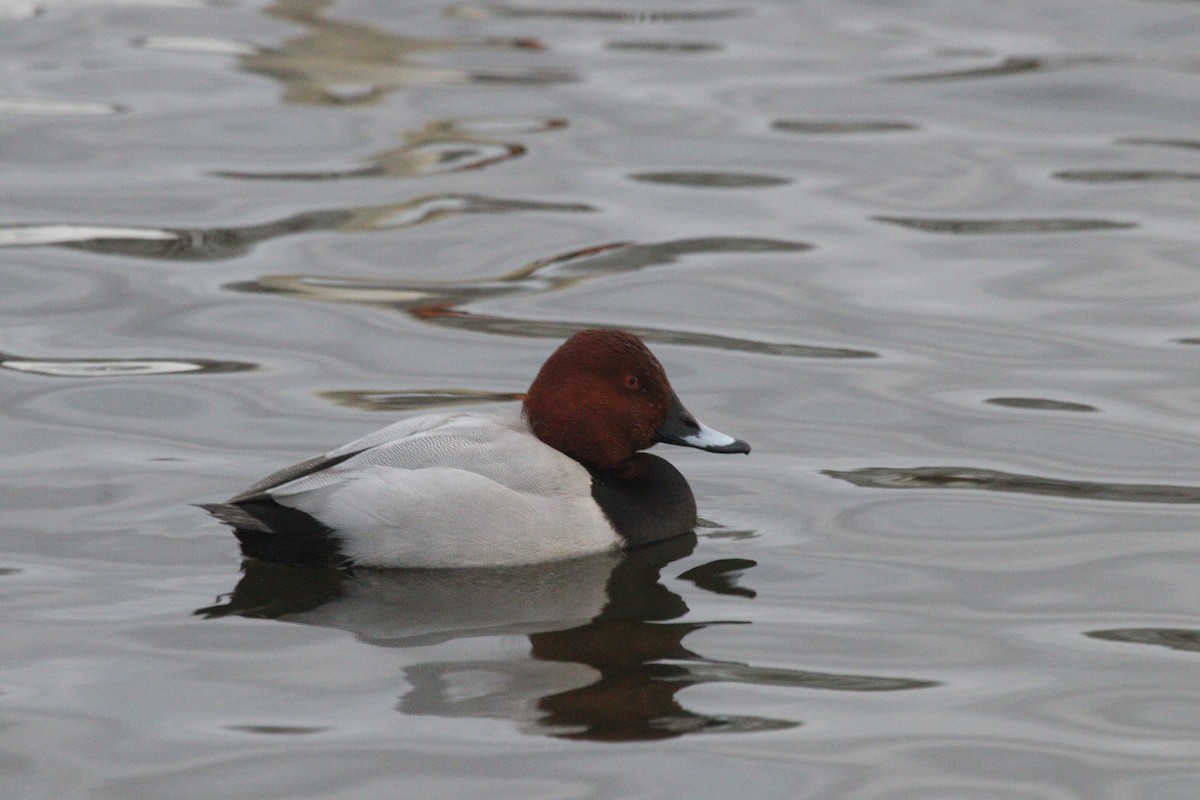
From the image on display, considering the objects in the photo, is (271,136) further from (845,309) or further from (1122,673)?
(1122,673)

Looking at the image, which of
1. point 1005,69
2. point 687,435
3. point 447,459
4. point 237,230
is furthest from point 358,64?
point 447,459

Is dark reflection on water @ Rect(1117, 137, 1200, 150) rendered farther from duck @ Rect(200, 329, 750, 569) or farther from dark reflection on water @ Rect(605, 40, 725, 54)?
duck @ Rect(200, 329, 750, 569)

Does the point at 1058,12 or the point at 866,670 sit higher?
the point at 1058,12

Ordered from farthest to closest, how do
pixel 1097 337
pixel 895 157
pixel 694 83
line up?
pixel 694 83, pixel 895 157, pixel 1097 337

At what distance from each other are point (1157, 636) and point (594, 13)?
35.2 ft

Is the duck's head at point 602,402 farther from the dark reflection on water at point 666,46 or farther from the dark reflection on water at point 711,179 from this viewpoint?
the dark reflection on water at point 666,46

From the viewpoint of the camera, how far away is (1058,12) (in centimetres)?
1448

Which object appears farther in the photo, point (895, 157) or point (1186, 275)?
point (895, 157)

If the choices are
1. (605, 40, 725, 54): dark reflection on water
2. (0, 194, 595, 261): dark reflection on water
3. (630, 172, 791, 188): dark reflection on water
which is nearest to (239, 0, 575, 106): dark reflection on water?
(605, 40, 725, 54): dark reflection on water

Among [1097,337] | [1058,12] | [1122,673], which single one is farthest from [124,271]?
[1058,12]

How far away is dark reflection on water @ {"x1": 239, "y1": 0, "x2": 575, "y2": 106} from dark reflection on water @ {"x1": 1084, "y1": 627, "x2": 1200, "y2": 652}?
8332 millimetres

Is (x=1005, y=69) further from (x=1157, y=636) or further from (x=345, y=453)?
(x=345, y=453)

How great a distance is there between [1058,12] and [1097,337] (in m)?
6.93

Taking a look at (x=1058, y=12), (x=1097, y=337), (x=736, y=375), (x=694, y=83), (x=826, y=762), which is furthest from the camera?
(x=1058, y=12)
